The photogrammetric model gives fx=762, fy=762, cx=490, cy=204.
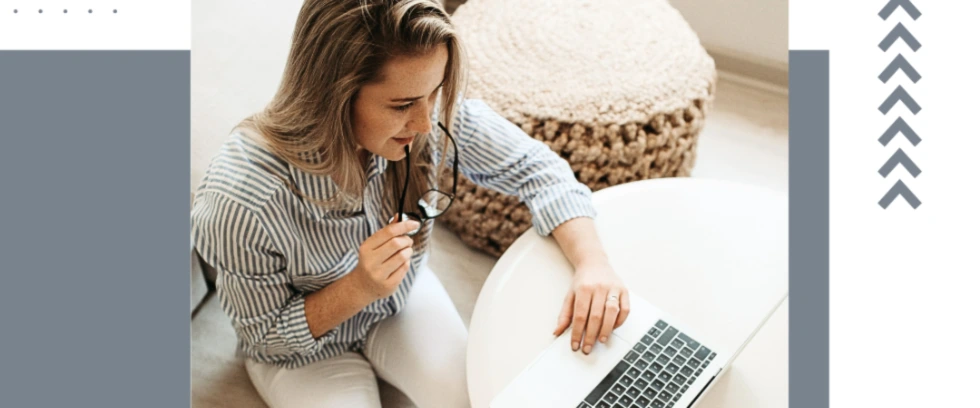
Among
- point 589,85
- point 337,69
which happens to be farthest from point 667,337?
point 589,85

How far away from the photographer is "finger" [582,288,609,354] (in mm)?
788

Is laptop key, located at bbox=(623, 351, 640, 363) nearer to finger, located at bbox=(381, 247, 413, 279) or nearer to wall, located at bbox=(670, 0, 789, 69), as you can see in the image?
finger, located at bbox=(381, 247, 413, 279)

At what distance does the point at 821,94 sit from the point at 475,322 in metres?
0.43

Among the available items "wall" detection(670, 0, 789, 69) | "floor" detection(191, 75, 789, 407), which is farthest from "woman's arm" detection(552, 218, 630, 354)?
"wall" detection(670, 0, 789, 69)

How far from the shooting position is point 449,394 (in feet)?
3.16

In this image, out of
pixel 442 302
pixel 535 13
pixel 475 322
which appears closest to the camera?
pixel 475 322

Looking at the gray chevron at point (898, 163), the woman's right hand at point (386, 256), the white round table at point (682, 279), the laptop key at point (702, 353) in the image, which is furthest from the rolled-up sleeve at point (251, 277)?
the gray chevron at point (898, 163)

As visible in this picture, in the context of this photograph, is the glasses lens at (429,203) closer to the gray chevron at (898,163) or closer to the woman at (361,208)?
the woman at (361,208)

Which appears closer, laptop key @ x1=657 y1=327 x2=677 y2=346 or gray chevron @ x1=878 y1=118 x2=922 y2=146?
gray chevron @ x1=878 y1=118 x2=922 y2=146

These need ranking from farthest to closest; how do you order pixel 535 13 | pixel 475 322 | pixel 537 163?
pixel 535 13
pixel 537 163
pixel 475 322

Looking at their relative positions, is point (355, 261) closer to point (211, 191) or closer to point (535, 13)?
point (211, 191)

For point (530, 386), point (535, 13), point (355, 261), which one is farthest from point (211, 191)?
point (535, 13)

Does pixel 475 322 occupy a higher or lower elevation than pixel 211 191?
lower

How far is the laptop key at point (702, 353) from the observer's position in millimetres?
778
